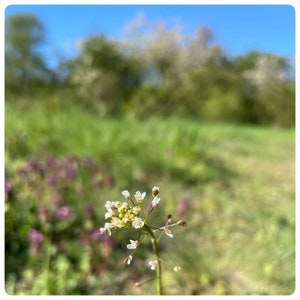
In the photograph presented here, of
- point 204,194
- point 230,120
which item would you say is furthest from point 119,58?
point 204,194

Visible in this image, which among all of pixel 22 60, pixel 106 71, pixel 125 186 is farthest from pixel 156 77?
pixel 125 186

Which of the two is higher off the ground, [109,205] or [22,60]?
[22,60]

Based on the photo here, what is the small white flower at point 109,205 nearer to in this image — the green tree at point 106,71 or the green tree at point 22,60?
the green tree at point 22,60

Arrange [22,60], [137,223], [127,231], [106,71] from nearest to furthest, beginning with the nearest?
[137,223] → [127,231] → [22,60] → [106,71]

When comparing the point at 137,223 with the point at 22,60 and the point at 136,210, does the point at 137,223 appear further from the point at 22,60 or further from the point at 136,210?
the point at 22,60

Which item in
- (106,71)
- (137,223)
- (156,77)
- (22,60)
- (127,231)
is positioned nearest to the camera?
(137,223)

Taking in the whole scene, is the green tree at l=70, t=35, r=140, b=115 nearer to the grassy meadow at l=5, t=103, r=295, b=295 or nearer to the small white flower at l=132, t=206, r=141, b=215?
the grassy meadow at l=5, t=103, r=295, b=295
